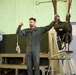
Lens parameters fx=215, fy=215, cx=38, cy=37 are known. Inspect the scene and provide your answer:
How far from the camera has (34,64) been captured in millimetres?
5207

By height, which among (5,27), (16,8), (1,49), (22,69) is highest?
(16,8)

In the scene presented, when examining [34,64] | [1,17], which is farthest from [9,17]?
[34,64]

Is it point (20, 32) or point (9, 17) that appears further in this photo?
point (9, 17)

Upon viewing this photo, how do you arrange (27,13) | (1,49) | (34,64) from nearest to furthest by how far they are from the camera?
(34,64) → (27,13) → (1,49)

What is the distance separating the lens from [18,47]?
7477mm

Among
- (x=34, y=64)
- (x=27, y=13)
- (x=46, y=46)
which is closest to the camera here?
(x=34, y=64)

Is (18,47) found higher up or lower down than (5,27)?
lower down

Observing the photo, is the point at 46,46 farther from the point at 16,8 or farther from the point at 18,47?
the point at 16,8

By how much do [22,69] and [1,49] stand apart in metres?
1.40

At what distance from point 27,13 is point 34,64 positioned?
8.91 feet

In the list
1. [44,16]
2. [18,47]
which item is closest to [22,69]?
[18,47]

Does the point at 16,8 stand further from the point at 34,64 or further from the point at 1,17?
the point at 34,64

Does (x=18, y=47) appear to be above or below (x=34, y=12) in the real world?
below

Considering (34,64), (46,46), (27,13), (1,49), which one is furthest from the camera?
(1,49)
